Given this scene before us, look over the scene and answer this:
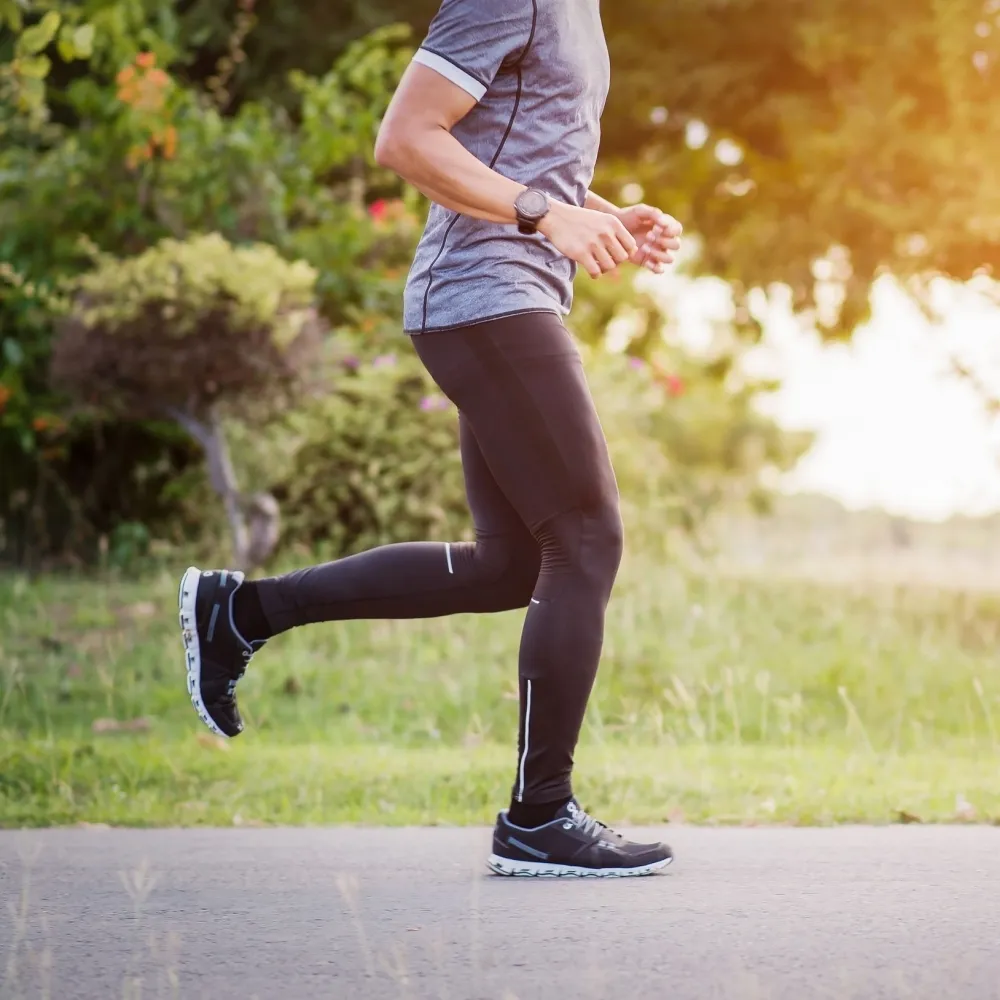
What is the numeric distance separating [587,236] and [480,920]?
51.8 inches

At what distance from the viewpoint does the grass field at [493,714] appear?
4414mm

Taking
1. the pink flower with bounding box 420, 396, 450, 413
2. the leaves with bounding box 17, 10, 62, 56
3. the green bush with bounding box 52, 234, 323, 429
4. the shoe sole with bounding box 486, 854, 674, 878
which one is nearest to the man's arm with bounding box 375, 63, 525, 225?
the shoe sole with bounding box 486, 854, 674, 878

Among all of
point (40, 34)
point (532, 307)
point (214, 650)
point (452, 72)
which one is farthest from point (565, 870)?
point (40, 34)

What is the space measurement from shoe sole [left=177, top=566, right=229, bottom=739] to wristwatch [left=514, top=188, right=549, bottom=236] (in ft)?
3.61

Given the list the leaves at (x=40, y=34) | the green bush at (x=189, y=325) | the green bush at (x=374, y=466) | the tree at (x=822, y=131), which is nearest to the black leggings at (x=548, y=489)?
the leaves at (x=40, y=34)

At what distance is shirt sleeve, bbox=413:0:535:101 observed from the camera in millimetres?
3072

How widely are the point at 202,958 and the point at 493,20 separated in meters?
1.83

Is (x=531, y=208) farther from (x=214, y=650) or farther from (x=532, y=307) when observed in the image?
(x=214, y=650)

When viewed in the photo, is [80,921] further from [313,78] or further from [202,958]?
[313,78]

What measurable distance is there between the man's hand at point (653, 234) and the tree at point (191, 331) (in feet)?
18.7

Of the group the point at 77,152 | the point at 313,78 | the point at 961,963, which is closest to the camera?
the point at 961,963

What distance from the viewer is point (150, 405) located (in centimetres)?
946

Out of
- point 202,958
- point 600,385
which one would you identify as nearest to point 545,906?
point 202,958

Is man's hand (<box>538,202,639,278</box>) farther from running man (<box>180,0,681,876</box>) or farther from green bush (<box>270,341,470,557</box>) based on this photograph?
green bush (<box>270,341,470,557</box>)
